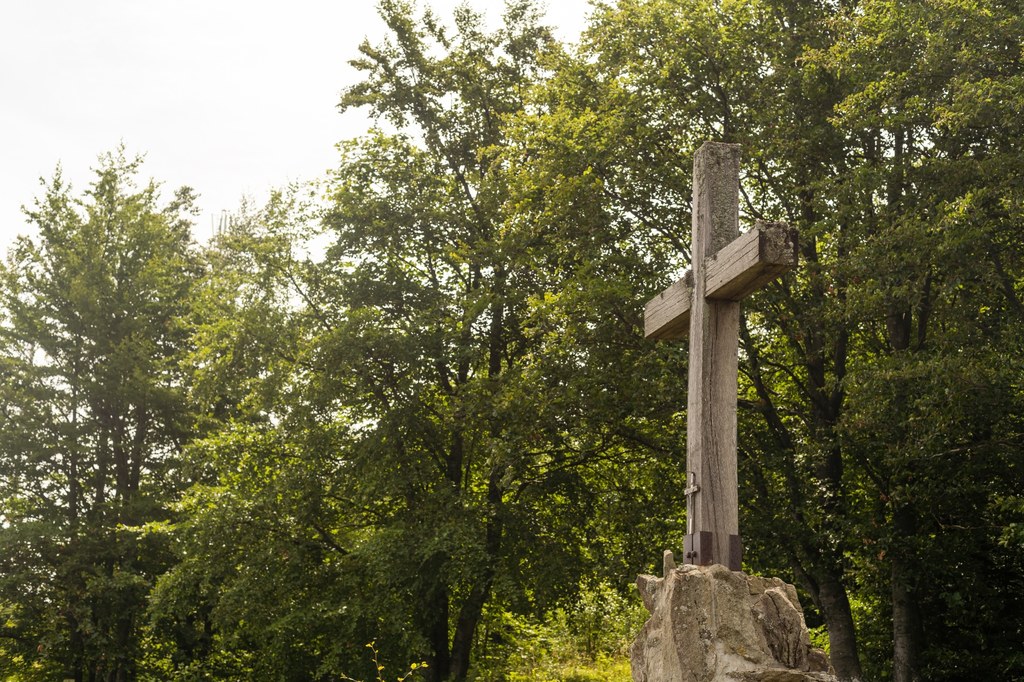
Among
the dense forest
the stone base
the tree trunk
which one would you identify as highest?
the dense forest

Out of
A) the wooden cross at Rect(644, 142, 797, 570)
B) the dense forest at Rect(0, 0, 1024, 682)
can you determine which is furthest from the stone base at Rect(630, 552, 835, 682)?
the dense forest at Rect(0, 0, 1024, 682)

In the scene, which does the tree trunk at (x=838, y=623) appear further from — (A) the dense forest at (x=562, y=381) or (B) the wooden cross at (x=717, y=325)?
(B) the wooden cross at (x=717, y=325)

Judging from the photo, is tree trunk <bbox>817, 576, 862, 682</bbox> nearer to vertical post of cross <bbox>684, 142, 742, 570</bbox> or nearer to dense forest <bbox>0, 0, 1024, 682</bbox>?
dense forest <bbox>0, 0, 1024, 682</bbox>

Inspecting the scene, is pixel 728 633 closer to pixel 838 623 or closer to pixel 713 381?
pixel 713 381

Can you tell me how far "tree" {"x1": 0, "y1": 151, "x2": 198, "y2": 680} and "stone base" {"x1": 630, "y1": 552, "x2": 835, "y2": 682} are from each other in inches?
593

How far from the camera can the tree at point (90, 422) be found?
18.2 meters

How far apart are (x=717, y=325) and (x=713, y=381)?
31 centimetres

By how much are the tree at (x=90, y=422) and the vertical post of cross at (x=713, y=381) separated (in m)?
14.5

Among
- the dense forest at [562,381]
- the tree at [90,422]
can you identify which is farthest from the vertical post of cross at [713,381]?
the tree at [90,422]

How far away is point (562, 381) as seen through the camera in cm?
1250

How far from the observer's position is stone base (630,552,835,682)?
4.27 m

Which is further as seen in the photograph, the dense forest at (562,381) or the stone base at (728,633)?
the dense forest at (562,381)

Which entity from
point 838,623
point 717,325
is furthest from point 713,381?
point 838,623

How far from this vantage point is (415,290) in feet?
52.4
